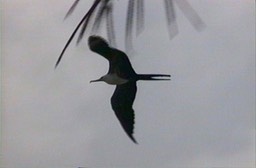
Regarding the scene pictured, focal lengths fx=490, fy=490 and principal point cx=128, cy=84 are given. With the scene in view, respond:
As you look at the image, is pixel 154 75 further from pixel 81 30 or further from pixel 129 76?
pixel 81 30

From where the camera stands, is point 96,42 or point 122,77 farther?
point 122,77

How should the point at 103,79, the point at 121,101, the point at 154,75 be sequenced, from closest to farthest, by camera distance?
the point at 103,79, the point at 154,75, the point at 121,101

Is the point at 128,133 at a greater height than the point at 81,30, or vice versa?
A: the point at 81,30

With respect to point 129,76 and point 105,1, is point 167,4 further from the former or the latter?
point 129,76

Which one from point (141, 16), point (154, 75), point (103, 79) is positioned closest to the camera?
point (141, 16)

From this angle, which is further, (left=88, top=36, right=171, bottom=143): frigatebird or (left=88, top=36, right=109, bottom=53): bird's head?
(left=88, top=36, right=171, bottom=143): frigatebird

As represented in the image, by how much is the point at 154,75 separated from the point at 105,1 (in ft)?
3.27

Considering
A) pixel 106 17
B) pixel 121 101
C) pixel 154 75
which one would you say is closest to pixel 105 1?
pixel 106 17

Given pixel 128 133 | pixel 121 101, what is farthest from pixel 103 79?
pixel 121 101

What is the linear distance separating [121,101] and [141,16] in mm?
2011

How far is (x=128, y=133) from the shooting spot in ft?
5.52

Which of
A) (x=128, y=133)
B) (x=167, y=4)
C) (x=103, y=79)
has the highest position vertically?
(x=167, y=4)

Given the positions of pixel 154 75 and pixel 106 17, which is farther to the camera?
pixel 154 75

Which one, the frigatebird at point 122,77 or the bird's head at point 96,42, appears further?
the frigatebird at point 122,77
